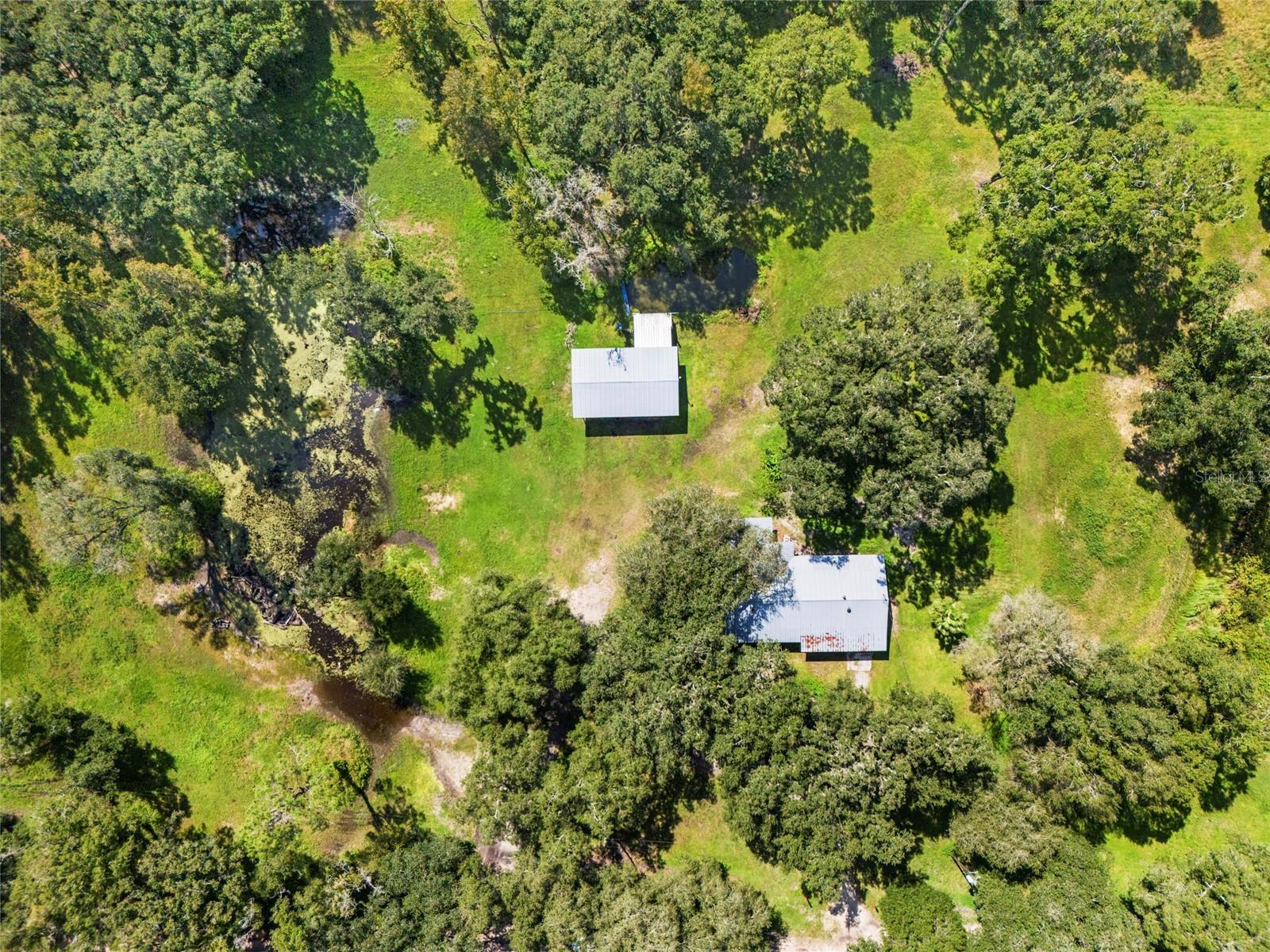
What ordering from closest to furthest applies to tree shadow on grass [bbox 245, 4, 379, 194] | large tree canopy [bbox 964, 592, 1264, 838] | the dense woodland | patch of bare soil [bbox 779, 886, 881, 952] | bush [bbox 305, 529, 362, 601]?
large tree canopy [bbox 964, 592, 1264, 838], the dense woodland, bush [bbox 305, 529, 362, 601], patch of bare soil [bbox 779, 886, 881, 952], tree shadow on grass [bbox 245, 4, 379, 194]

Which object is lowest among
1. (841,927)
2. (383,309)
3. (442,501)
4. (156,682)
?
(841,927)

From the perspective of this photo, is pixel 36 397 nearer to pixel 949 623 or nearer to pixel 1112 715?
pixel 949 623

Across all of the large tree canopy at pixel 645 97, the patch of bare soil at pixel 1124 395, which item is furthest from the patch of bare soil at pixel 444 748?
the patch of bare soil at pixel 1124 395

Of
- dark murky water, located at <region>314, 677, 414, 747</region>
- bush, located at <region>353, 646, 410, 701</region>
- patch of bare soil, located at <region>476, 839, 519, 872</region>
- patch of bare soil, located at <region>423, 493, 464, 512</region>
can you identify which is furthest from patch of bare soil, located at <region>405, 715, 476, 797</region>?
patch of bare soil, located at <region>423, 493, 464, 512</region>

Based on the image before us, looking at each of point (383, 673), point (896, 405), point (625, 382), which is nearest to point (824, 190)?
point (896, 405)

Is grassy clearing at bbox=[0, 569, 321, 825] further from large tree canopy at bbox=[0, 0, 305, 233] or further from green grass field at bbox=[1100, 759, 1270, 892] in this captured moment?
green grass field at bbox=[1100, 759, 1270, 892]

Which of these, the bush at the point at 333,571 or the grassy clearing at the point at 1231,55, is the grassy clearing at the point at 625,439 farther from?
the grassy clearing at the point at 1231,55

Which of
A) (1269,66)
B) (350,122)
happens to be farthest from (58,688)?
(1269,66)
